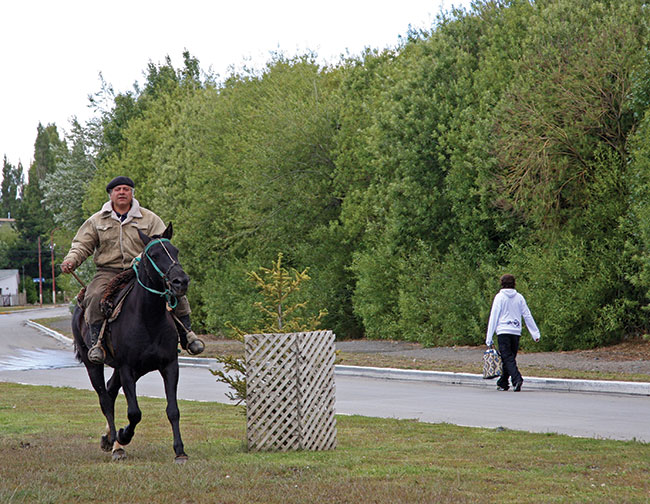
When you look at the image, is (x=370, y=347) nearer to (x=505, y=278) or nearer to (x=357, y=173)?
(x=357, y=173)

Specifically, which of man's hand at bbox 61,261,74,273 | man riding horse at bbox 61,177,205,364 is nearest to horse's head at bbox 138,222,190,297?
man riding horse at bbox 61,177,205,364

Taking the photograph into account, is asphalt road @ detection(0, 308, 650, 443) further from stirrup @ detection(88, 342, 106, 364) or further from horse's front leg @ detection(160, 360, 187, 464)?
stirrup @ detection(88, 342, 106, 364)

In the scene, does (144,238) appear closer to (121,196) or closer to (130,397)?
(121,196)

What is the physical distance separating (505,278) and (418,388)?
2792mm

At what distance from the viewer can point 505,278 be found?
16.5m

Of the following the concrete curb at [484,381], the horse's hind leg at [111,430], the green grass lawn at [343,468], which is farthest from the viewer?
the concrete curb at [484,381]

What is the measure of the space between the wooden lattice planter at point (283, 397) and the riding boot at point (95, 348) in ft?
4.62

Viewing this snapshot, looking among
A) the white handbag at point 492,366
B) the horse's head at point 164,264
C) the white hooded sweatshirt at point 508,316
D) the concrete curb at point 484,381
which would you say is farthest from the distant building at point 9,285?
the horse's head at point 164,264

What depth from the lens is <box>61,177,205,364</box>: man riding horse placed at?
9477mm

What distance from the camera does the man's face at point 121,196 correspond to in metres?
9.62

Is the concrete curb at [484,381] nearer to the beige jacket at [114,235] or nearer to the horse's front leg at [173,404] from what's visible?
the horse's front leg at [173,404]

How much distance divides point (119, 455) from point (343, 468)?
7.66ft

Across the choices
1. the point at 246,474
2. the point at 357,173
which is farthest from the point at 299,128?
the point at 246,474

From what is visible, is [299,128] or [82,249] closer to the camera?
[82,249]
